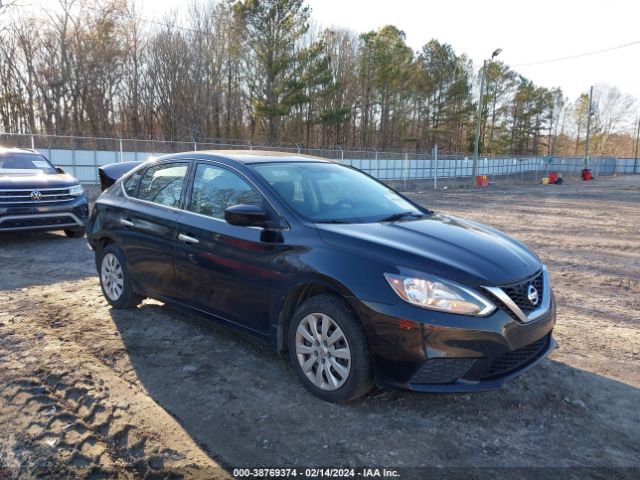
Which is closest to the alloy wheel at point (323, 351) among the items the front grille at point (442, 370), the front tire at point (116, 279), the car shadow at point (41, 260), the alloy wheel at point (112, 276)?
the front grille at point (442, 370)

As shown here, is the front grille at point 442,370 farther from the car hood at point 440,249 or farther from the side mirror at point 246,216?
the side mirror at point 246,216

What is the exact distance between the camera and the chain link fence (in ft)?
61.3

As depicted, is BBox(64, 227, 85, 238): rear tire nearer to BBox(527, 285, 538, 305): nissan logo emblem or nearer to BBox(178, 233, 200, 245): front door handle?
BBox(178, 233, 200, 245): front door handle

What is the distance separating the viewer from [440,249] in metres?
3.23

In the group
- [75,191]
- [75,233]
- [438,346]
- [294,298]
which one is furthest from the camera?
[75,233]

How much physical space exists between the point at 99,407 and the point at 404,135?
54.7m

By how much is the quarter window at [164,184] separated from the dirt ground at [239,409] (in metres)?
1.18

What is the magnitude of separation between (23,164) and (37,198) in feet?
4.47

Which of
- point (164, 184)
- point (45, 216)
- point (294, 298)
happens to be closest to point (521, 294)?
point (294, 298)

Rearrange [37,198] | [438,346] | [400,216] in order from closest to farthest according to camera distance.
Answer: [438,346] → [400,216] → [37,198]

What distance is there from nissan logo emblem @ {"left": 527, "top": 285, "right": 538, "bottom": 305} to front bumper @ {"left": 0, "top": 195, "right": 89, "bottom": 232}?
7.84 metres

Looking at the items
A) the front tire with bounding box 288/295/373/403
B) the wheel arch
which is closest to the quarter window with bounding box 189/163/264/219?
the wheel arch

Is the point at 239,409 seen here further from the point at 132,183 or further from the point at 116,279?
the point at 132,183

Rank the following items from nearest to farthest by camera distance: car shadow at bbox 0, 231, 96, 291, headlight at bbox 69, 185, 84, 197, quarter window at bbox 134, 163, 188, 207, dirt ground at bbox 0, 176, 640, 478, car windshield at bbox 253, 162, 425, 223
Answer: dirt ground at bbox 0, 176, 640, 478 < car windshield at bbox 253, 162, 425, 223 < quarter window at bbox 134, 163, 188, 207 < car shadow at bbox 0, 231, 96, 291 < headlight at bbox 69, 185, 84, 197
